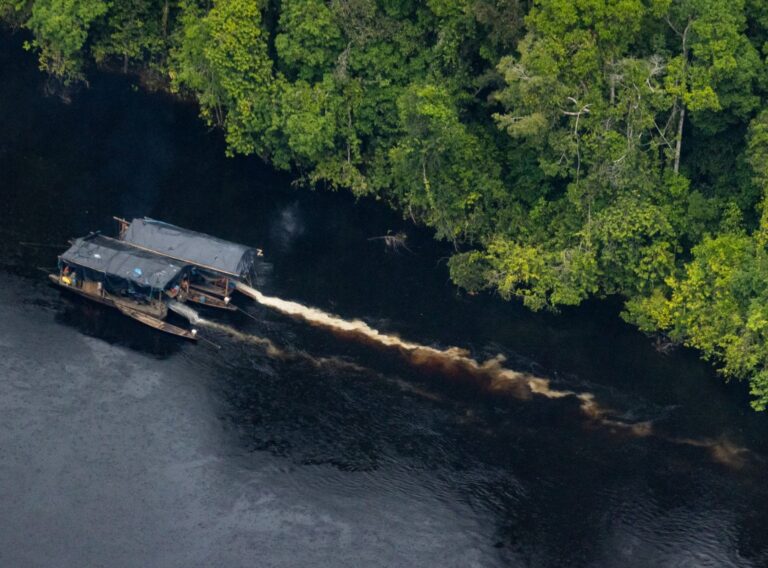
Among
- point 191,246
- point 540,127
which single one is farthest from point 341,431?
point 540,127

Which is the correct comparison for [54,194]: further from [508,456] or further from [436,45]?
[508,456]

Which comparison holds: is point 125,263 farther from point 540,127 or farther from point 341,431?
point 540,127

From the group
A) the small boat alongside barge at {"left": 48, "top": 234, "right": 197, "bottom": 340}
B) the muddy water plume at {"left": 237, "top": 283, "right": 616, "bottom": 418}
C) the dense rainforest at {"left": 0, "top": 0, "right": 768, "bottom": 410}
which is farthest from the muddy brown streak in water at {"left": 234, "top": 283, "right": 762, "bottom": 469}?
the dense rainforest at {"left": 0, "top": 0, "right": 768, "bottom": 410}

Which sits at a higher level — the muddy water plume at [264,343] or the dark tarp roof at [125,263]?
the dark tarp roof at [125,263]

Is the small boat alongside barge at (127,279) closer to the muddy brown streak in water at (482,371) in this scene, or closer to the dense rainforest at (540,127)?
the muddy brown streak in water at (482,371)

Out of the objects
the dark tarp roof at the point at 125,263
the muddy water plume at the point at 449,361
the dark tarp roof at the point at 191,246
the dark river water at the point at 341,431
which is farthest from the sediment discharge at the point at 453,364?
the dark tarp roof at the point at 191,246

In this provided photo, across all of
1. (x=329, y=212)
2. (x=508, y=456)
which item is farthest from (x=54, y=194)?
(x=508, y=456)

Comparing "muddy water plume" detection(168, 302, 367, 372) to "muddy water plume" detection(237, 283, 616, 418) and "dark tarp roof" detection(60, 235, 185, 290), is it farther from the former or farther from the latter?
"muddy water plume" detection(237, 283, 616, 418)
